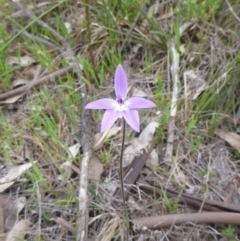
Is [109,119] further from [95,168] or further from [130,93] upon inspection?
[130,93]

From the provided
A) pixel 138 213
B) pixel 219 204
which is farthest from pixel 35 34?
pixel 219 204

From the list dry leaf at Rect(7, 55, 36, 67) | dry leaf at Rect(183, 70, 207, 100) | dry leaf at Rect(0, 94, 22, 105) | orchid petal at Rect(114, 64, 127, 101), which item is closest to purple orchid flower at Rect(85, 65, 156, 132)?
orchid petal at Rect(114, 64, 127, 101)

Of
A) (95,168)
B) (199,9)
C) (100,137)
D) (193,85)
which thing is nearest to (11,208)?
(95,168)

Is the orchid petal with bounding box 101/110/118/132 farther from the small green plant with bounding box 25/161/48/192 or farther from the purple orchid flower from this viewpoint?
the small green plant with bounding box 25/161/48/192

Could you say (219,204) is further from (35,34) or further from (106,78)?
(35,34)

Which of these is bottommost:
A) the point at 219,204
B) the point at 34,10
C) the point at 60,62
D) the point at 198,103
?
the point at 219,204

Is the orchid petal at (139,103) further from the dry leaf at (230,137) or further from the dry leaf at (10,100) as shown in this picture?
the dry leaf at (10,100)
